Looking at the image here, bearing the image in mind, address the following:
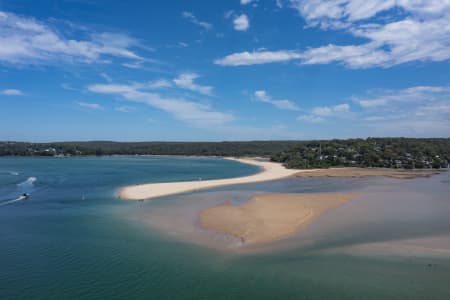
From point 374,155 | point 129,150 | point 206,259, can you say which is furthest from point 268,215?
point 129,150

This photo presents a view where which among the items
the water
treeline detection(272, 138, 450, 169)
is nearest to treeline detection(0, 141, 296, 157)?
treeline detection(272, 138, 450, 169)

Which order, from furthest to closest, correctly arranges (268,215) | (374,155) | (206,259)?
(374,155) → (268,215) → (206,259)

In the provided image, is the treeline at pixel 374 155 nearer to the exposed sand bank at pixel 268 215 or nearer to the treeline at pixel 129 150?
the treeline at pixel 129 150

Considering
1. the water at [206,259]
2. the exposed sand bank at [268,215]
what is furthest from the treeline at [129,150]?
the water at [206,259]

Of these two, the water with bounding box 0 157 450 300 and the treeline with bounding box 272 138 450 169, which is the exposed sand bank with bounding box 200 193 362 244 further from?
the treeline with bounding box 272 138 450 169

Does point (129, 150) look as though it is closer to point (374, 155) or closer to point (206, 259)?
point (374, 155)

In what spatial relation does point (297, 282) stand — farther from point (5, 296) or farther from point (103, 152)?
point (103, 152)

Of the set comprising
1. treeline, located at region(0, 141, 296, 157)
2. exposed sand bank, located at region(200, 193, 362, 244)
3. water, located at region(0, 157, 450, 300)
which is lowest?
water, located at region(0, 157, 450, 300)
